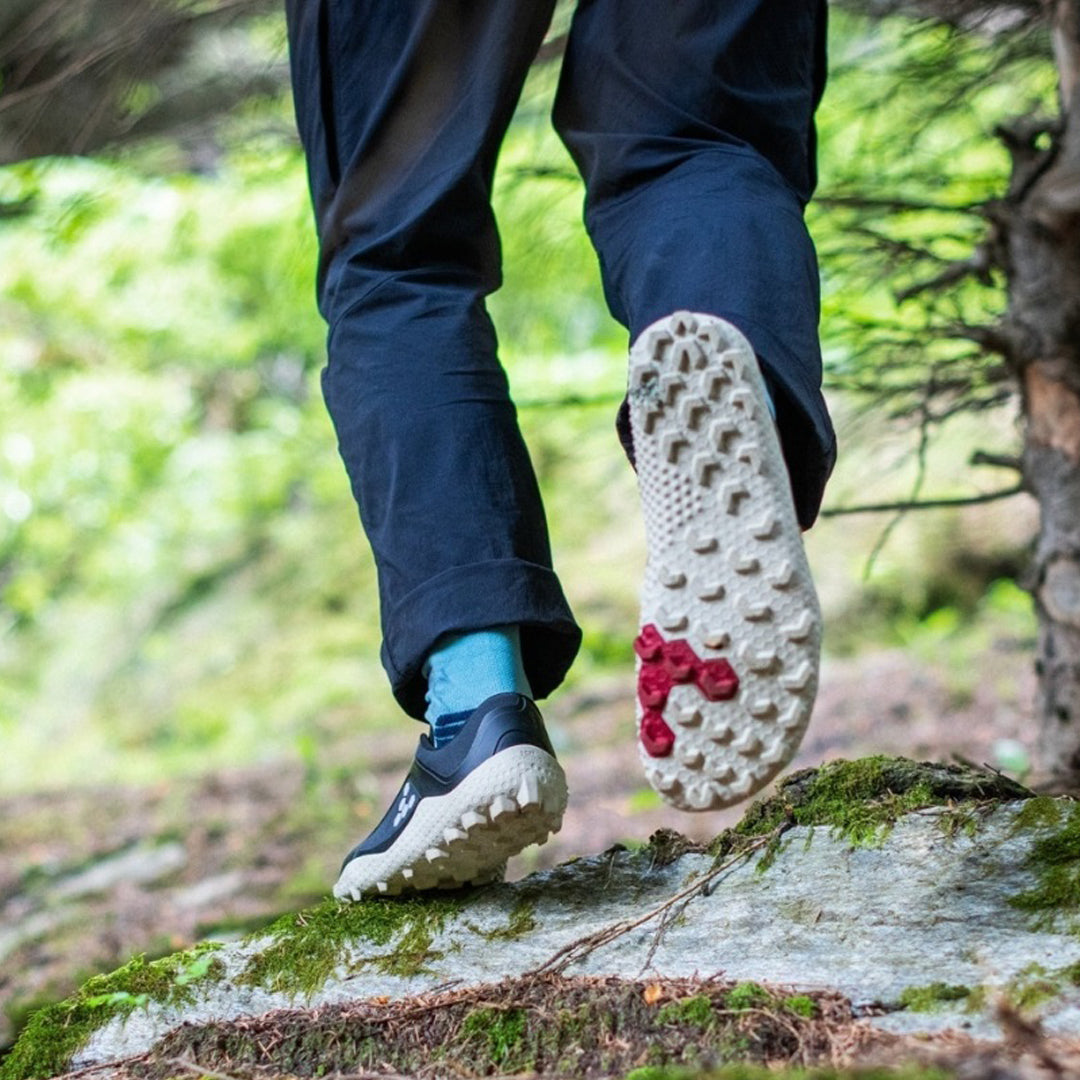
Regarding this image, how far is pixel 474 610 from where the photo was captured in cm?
131

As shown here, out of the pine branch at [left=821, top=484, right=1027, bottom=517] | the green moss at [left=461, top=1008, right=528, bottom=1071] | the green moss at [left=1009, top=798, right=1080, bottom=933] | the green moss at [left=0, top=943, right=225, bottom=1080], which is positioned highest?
the green moss at [left=461, top=1008, right=528, bottom=1071]

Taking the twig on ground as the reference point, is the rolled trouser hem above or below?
above

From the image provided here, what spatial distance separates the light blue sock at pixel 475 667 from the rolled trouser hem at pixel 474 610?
0.02 m

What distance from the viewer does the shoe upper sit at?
129 cm

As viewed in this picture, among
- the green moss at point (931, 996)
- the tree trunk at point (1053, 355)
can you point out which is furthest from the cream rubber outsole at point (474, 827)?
the tree trunk at point (1053, 355)

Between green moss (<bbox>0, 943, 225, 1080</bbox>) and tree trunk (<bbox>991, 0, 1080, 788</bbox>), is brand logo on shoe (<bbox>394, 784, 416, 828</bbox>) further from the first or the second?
tree trunk (<bbox>991, 0, 1080, 788</bbox>)

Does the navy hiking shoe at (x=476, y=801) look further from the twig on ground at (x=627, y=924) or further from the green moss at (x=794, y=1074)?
the green moss at (x=794, y=1074)

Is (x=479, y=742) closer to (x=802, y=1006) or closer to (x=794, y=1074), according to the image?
(x=802, y=1006)

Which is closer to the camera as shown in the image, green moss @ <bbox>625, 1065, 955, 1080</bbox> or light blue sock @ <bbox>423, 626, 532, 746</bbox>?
green moss @ <bbox>625, 1065, 955, 1080</bbox>

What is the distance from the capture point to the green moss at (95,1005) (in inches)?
54.6

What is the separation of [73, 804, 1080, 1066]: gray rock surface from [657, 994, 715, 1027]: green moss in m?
0.09

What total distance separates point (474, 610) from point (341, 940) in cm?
48

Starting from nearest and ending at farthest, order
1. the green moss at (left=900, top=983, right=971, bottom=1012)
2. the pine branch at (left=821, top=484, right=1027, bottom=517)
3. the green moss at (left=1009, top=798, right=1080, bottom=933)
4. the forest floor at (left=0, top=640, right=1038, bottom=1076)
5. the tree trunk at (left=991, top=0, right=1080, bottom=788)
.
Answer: the green moss at (left=900, top=983, right=971, bottom=1012), the green moss at (left=1009, top=798, right=1080, bottom=933), the tree trunk at (left=991, top=0, right=1080, bottom=788), the pine branch at (left=821, top=484, right=1027, bottom=517), the forest floor at (left=0, top=640, right=1038, bottom=1076)

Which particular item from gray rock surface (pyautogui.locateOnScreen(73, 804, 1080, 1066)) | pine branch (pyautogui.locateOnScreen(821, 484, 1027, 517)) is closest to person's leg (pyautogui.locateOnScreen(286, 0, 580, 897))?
gray rock surface (pyautogui.locateOnScreen(73, 804, 1080, 1066))
